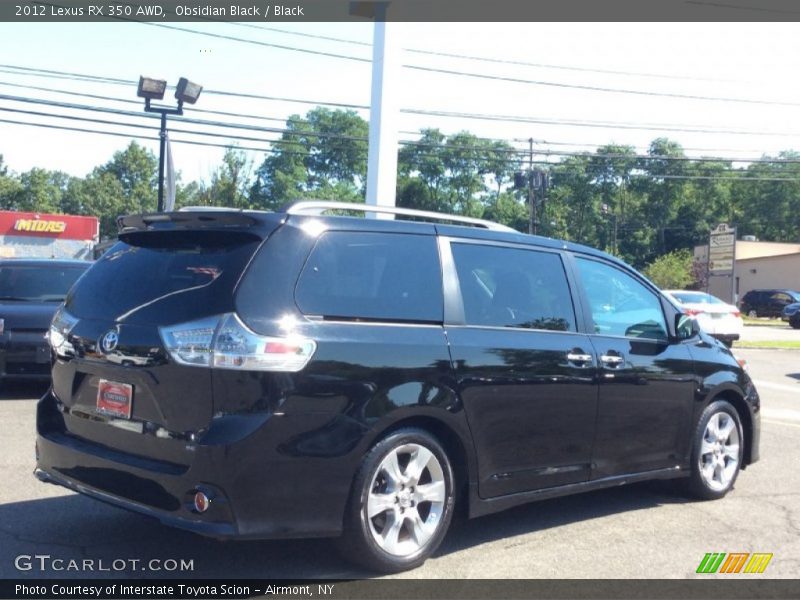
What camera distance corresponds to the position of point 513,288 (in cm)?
513

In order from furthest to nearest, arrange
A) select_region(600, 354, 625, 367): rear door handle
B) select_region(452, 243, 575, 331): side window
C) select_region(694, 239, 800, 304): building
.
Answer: select_region(694, 239, 800, 304): building
select_region(600, 354, 625, 367): rear door handle
select_region(452, 243, 575, 331): side window

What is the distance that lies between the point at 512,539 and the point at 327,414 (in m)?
1.77

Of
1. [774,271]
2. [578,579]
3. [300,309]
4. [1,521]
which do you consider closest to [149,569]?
[1,521]

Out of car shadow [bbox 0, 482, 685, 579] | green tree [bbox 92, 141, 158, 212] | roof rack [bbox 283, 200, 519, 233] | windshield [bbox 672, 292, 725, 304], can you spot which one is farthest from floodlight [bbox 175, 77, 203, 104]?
green tree [bbox 92, 141, 158, 212]

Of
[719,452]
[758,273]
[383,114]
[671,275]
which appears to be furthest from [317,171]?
[719,452]

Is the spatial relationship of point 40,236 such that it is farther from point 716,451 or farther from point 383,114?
point 716,451

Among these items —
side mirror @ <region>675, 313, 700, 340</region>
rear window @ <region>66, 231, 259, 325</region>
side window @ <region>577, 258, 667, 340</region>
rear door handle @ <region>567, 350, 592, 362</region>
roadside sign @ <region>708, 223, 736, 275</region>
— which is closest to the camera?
rear window @ <region>66, 231, 259, 325</region>

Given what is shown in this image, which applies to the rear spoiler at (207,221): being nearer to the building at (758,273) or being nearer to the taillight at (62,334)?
the taillight at (62,334)

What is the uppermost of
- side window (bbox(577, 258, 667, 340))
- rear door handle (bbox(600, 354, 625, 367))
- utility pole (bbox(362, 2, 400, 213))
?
utility pole (bbox(362, 2, 400, 213))

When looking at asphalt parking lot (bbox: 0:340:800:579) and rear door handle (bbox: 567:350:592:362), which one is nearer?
asphalt parking lot (bbox: 0:340:800:579)

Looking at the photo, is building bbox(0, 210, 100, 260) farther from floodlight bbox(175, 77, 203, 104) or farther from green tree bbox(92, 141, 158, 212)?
green tree bbox(92, 141, 158, 212)

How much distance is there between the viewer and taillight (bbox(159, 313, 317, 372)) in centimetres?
382

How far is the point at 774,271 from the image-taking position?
64.4m

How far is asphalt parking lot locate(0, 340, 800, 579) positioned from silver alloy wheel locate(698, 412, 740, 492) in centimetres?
17
